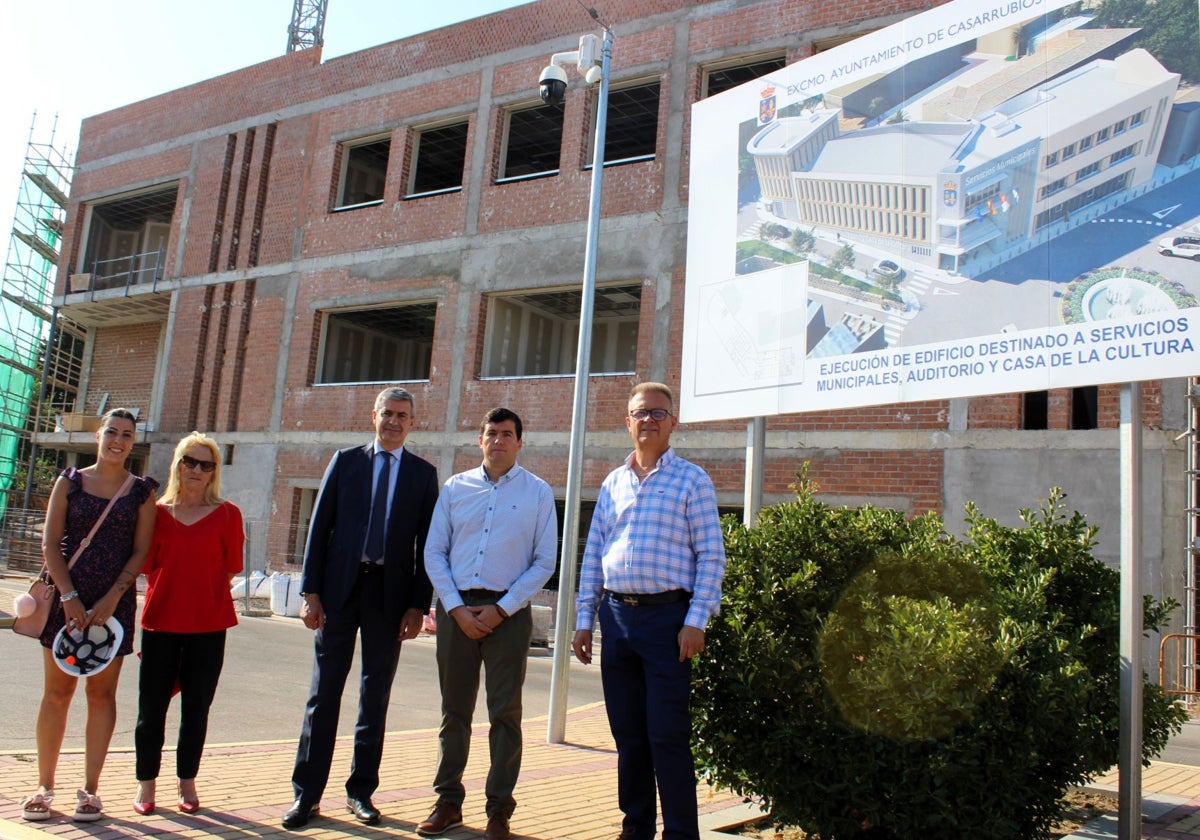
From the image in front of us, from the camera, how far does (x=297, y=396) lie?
21156 millimetres

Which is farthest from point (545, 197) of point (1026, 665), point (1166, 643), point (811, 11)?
point (1026, 665)

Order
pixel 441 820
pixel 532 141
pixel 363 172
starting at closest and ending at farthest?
pixel 441 820 → pixel 532 141 → pixel 363 172

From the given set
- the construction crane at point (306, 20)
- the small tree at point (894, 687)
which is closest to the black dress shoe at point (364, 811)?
the small tree at point (894, 687)

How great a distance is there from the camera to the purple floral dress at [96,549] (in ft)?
16.1

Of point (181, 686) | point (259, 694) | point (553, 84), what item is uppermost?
point (553, 84)

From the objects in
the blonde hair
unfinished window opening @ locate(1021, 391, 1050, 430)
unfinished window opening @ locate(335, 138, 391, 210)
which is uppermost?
unfinished window opening @ locate(335, 138, 391, 210)

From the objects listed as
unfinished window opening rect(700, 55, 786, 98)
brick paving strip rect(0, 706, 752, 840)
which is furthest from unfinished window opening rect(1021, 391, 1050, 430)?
brick paving strip rect(0, 706, 752, 840)

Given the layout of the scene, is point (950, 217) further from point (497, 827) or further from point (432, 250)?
point (432, 250)

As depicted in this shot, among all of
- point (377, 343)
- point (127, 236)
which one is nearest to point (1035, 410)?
point (377, 343)

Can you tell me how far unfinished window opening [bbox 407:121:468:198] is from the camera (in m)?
21.0

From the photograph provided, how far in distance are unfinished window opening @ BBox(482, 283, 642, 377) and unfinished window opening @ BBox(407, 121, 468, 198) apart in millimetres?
2785

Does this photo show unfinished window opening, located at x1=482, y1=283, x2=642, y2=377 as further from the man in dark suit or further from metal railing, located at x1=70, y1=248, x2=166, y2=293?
the man in dark suit

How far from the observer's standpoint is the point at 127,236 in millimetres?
28719

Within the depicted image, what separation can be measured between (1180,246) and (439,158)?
62.6ft
